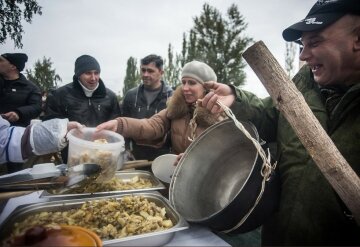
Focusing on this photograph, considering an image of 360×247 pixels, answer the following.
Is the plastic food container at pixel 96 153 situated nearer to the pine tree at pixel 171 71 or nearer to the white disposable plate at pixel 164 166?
the white disposable plate at pixel 164 166

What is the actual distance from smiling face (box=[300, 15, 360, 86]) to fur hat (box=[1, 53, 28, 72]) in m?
4.41

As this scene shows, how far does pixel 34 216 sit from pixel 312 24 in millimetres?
1944

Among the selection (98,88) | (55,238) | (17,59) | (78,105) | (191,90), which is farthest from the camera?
(17,59)

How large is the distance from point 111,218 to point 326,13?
5.53 ft

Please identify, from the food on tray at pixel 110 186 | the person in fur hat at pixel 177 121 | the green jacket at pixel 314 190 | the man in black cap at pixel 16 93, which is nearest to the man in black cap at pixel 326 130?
the green jacket at pixel 314 190

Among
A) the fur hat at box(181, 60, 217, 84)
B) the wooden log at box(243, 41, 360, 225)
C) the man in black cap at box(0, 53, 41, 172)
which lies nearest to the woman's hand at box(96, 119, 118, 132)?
the fur hat at box(181, 60, 217, 84)

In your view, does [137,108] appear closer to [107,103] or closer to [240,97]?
[107,103]

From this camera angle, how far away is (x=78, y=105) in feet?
12.5

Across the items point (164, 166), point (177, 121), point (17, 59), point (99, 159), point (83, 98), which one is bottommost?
point (164, 166)

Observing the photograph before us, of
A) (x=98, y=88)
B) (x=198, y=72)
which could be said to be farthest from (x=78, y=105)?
(x=198, y=72)

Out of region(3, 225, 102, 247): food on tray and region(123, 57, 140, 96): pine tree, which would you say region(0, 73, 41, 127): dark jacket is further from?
region(123, 57, 140, 96): pine tree

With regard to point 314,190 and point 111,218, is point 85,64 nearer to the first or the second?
Answer: point 111,218

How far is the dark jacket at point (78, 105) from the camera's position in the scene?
12.4 feet

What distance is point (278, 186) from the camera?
1.39 metres
